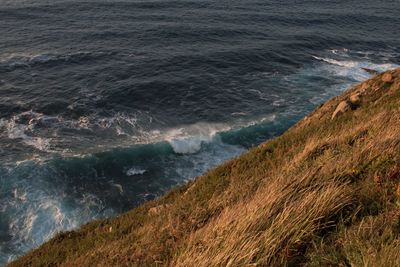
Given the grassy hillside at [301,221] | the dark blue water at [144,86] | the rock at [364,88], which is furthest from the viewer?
the dark blue water at [144,86]

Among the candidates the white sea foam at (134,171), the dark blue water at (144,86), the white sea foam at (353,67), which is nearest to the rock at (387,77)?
the dark blue water at (144,86)

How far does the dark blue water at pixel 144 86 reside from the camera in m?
27.0

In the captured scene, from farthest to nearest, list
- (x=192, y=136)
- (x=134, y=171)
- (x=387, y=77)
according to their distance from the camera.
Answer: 1. (x=192, y=136)
2. (x=134, y=171)
3. (x=387, y=77)

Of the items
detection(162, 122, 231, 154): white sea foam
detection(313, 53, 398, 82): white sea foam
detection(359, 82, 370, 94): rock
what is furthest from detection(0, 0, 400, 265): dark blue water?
detection(359, 82, 370, 94): rock

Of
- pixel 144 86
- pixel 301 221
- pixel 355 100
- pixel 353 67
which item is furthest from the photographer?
pixel 353 67

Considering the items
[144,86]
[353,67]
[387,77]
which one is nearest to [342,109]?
[387,77]

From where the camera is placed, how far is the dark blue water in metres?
27.0

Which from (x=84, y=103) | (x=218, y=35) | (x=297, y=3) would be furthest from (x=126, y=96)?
(x=297, y=3)

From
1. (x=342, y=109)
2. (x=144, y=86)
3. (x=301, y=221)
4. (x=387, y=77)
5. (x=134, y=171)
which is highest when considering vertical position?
(x=301, y=221)

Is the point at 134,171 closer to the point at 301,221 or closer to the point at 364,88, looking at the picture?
the point at 364,88

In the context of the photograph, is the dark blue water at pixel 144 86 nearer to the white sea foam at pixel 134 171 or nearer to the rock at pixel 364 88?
the white sea foam at pixel 134 171

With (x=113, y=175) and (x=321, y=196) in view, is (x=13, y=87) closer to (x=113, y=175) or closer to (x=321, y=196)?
(x=113, y=175)

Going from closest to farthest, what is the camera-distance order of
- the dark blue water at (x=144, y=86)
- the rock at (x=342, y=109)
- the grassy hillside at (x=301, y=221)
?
the grassy hillside at (x=301, y=221), the rock at (x=342, y=109), the dark blue water at (x=144, y=86)

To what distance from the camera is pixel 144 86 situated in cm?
4206
